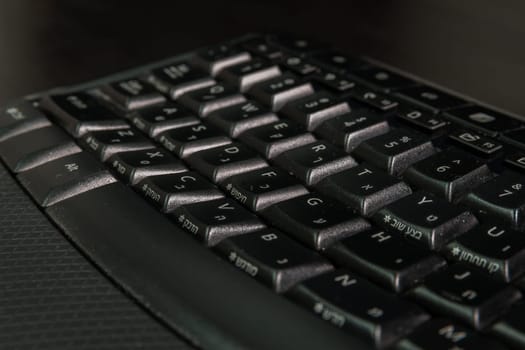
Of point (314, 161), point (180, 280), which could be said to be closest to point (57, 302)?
point (180, 280)

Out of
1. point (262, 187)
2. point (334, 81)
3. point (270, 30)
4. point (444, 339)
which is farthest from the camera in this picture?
point (270, 30)

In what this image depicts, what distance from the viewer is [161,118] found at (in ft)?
1.60

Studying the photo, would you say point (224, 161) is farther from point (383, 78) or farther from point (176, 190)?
point (383, 78)

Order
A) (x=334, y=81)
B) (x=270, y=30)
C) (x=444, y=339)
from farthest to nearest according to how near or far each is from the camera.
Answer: (x=270, y=30) < (x=334, y=81) < (x=444, y=339)

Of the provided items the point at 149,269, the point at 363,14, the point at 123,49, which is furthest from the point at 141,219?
the point at 363,14

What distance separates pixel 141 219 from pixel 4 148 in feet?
0.44

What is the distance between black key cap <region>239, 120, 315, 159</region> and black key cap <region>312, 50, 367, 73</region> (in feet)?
0.29

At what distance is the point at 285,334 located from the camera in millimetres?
320

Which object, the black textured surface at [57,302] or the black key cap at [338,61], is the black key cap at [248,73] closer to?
the black key cap at [338,61]

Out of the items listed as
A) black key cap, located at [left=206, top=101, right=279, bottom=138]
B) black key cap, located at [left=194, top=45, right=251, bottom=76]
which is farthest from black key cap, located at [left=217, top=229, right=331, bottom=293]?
black key cap, located at [left=194, top=45, right=251, bottom=76]

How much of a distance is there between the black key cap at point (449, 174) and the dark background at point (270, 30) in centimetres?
17

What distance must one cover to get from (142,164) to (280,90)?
0.12 meters

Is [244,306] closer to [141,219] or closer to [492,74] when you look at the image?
[141,219]

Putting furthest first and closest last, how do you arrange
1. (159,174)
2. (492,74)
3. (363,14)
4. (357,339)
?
(363,14)
(492,74)
(159,174)
(357,339)
